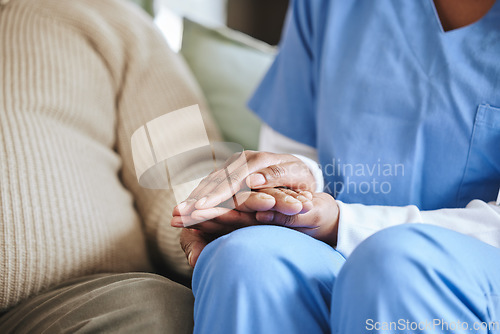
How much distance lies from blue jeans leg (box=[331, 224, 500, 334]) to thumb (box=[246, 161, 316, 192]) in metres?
0.09

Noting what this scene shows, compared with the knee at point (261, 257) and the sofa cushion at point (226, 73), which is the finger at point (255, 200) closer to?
the knee at point (261, 257)

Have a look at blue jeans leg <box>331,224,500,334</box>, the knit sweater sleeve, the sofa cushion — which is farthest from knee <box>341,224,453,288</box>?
the sofa cushion

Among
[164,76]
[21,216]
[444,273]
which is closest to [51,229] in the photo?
[21,216]

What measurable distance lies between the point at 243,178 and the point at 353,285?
11 cm

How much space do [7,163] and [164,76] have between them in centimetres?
24

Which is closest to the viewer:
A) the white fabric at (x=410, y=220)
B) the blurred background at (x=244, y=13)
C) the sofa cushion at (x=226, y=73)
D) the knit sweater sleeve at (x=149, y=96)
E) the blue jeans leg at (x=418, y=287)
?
the blue jeans leg at (x=418, y=287)

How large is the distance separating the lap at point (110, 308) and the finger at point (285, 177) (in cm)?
14

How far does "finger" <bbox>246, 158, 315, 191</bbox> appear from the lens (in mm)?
343

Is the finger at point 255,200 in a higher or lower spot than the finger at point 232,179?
lower

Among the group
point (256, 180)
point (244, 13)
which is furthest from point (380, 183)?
point (244, 13)

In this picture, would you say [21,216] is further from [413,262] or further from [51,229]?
[413,262]

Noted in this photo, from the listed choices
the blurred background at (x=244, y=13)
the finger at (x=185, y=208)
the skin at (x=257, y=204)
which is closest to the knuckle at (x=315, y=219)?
the skin at (x=257, y=204)

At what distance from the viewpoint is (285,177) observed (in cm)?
36

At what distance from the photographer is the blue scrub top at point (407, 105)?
43cm
